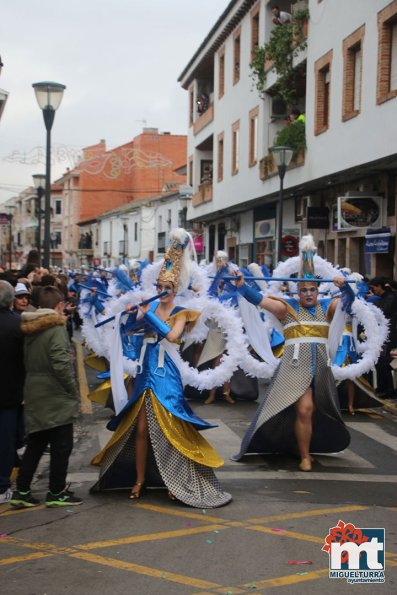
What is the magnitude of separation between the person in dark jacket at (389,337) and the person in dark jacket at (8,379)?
6.97 meters

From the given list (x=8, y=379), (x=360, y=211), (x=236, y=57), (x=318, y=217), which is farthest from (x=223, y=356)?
(x=236, y=57)

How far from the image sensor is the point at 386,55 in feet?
58.3

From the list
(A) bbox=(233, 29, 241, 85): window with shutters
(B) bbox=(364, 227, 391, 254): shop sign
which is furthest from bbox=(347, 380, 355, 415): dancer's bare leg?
(A) bbox=(233, 29, 241, 85): window with shutters

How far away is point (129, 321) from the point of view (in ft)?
24.3

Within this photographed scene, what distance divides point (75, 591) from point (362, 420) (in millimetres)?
6936

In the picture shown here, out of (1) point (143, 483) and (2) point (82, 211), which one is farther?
(2) point (82, 211)

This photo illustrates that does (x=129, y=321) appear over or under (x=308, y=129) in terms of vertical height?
under

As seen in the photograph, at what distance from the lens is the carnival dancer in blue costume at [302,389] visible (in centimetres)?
802

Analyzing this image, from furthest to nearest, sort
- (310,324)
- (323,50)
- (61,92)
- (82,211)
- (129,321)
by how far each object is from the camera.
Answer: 1. (82,211)
2. (323,50)
3. (61,92)
4. (310,324)
5. (129,321)

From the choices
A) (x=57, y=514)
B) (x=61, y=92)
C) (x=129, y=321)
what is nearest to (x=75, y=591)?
(x=57, y=514)

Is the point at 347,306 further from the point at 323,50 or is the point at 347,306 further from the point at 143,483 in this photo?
the point at 323,50

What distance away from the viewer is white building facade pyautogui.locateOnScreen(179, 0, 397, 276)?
1831cm

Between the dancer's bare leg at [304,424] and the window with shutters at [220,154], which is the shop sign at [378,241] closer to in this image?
the dancer's bare leg at [304,424]

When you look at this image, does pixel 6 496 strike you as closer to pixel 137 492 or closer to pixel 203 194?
pixel 137 492
